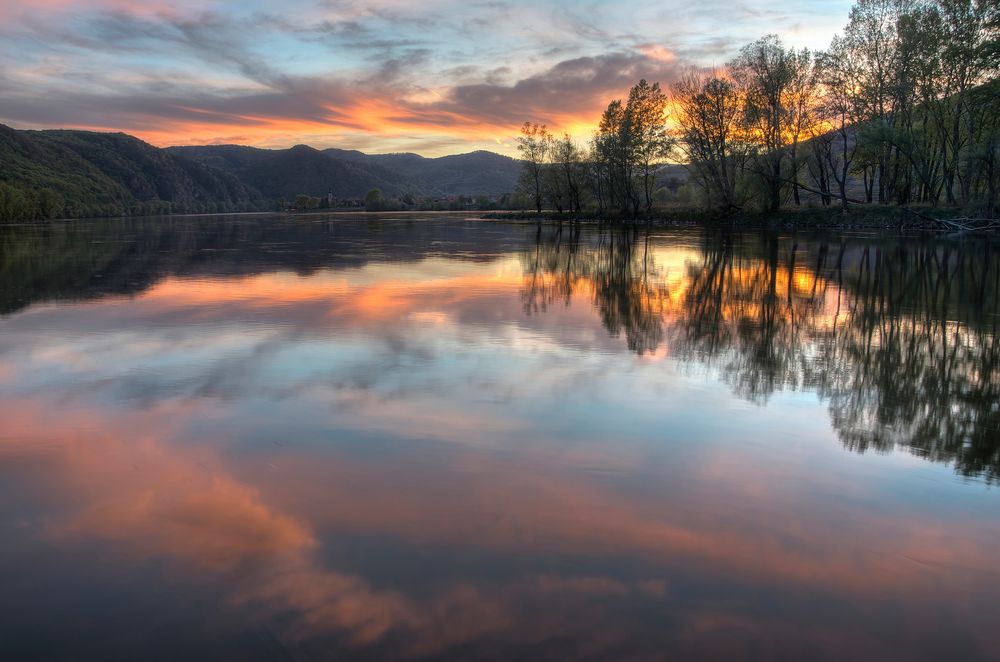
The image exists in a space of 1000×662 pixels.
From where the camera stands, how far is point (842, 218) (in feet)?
158

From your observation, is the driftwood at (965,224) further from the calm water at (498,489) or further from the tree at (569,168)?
the tree at (569,168)

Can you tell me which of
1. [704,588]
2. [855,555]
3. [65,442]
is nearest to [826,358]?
[855,555]

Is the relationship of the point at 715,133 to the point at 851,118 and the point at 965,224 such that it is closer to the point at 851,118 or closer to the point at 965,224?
the point at 851,118

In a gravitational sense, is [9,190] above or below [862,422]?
above

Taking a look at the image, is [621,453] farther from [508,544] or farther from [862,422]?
[862,422]

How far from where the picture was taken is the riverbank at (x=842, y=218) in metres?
40.0

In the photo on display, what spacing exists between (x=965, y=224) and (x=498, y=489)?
44459 millimetres

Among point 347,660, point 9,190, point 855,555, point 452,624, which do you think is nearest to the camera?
point 347,660

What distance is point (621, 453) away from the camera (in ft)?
19.7

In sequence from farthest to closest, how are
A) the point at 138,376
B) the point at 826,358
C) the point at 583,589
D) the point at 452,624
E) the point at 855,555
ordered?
the point at 826,358 → the point at 138,376 → the point at 855,555 → the point at 583,589 → the point at 452,624

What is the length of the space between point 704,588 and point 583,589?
0.74 meters

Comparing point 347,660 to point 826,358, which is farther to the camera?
point 826,358

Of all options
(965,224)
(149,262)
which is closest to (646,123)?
(965,224)

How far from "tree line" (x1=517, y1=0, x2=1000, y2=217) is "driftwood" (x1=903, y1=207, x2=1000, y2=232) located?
0.91m
